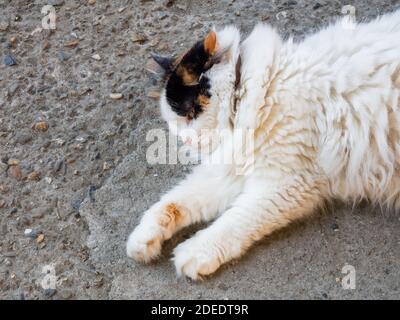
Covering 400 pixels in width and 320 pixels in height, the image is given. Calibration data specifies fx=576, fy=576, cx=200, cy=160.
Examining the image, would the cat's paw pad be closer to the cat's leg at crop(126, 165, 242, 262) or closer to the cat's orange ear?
the cat's leg at crop(126, 165, 242, 262)

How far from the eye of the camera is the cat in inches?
88.8

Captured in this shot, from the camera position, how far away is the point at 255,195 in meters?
2.30

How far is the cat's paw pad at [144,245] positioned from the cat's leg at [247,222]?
9cm

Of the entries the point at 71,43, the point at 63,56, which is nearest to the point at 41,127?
the point at 63,56

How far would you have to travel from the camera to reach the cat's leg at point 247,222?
2213 millimetres

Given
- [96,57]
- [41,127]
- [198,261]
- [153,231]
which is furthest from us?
[96,57]

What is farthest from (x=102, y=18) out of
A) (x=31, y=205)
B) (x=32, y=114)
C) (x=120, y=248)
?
(x=120, y=248)

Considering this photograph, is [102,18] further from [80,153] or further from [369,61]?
[369,61]

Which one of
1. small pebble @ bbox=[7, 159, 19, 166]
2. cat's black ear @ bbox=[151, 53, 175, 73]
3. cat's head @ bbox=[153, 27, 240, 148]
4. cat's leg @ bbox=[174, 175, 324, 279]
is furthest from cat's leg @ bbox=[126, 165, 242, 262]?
small pebble @ bbox=[7, 159, 19, 166]

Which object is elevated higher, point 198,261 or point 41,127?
point 41,127

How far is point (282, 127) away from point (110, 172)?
87 centimetres

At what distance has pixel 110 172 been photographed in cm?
271

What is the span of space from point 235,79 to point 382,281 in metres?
0.98

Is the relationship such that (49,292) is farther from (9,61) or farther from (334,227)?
(9,61)
